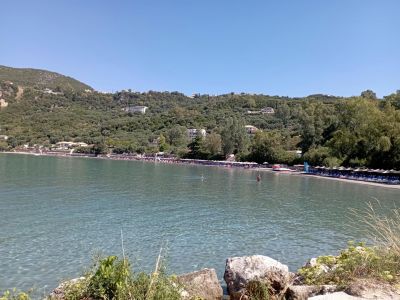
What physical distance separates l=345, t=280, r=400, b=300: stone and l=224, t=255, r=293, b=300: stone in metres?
3.14

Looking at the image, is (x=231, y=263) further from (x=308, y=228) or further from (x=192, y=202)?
(x=192, y=202)

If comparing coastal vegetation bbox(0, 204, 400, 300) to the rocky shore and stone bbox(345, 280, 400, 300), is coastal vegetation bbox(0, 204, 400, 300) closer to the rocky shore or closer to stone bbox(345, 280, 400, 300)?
stone bbox(345, 280, 400, 300)

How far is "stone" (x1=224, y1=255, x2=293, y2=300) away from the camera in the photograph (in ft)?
30.6

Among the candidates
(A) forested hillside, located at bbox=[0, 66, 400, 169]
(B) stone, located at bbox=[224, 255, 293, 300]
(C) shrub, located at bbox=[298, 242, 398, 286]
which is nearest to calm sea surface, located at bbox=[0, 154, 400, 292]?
(B) stone, located at bbox=[224, 255, 293, 300]

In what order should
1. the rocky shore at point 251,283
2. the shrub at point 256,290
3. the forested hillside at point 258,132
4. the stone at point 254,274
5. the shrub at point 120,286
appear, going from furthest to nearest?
the forested hillside at point 258,132 < the stone at point 254,274 < the shrub at point 256,290 < the rocky shore at point 251,283 < the shrub at point 120,286

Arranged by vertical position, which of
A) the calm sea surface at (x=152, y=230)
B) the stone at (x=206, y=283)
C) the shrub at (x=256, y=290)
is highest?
the shrub at (x=256, y=290)

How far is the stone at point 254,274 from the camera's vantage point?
931 centimetres

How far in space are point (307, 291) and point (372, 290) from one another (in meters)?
1.53

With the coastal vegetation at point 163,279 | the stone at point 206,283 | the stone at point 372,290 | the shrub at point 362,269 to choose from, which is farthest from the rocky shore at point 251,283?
the stone at point 372,290

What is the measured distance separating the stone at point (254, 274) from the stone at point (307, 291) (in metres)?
1.32

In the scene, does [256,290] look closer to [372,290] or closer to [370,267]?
[370,267]

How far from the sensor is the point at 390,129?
74.1m

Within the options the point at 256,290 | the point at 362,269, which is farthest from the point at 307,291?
the point at 256,290

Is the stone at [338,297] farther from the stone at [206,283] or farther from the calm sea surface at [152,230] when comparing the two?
the calm sea surface at [152,230]
